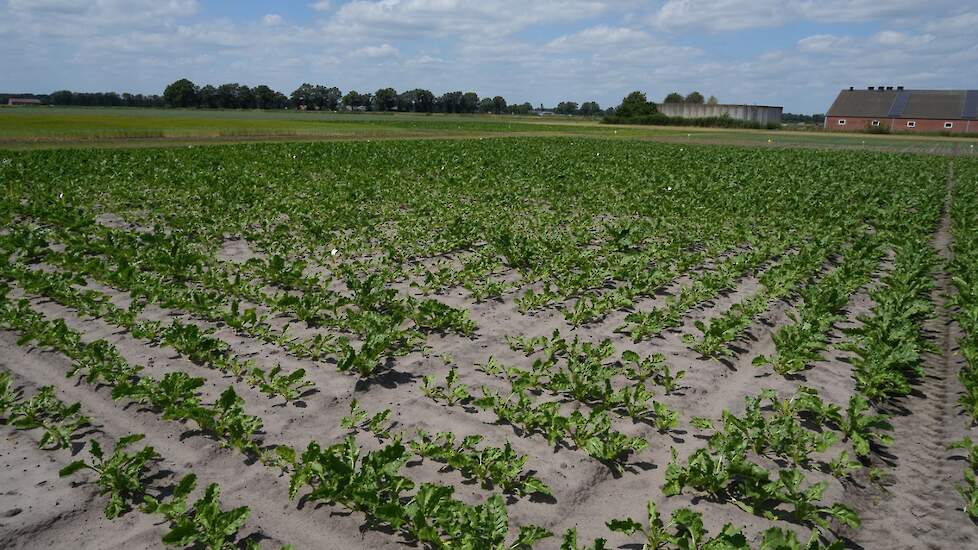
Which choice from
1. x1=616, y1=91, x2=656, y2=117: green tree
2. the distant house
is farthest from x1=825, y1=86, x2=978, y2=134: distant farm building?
the distant house

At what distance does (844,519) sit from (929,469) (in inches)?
57.2

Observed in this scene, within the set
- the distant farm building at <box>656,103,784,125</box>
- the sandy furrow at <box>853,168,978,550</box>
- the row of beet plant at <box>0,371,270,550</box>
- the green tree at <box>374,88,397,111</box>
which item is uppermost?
the green tree at <box>374,88,397,111</box>

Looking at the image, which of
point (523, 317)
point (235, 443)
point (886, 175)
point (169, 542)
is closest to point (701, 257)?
point (523, 317)

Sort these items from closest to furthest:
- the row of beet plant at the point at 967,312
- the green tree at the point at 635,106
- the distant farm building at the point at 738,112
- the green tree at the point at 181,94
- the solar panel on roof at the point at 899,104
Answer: the row of beet plant at the point at 967,312, the solar panel on roof at the point at 899,104, the distant farm building at the point at 738,112, the green tree at the point at 635,106, the green tree at the point at 181,94

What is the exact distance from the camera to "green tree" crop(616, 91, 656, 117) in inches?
4589

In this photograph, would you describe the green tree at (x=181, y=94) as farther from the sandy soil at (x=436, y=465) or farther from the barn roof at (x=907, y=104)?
the sandy soil at (x=436, y=465)

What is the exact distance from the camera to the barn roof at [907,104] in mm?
93125

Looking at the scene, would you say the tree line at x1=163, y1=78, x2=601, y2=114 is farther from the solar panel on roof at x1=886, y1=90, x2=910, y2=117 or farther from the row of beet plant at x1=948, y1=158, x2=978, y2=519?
the row of beet plant at x1=948, y1=158, x2=978, y2=519

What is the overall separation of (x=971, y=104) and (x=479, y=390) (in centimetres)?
11737

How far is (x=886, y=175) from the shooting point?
2495 cm

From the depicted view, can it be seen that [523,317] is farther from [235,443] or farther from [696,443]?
[235,443]

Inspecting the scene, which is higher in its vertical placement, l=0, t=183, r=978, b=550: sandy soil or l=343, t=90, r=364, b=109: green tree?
l=343, t=90, r=364, b=109: green tree

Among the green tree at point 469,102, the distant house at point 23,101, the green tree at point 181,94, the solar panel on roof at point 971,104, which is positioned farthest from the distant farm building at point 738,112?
the distant house at point 23,101

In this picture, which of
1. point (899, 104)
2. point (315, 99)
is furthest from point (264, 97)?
point (899, 104)
